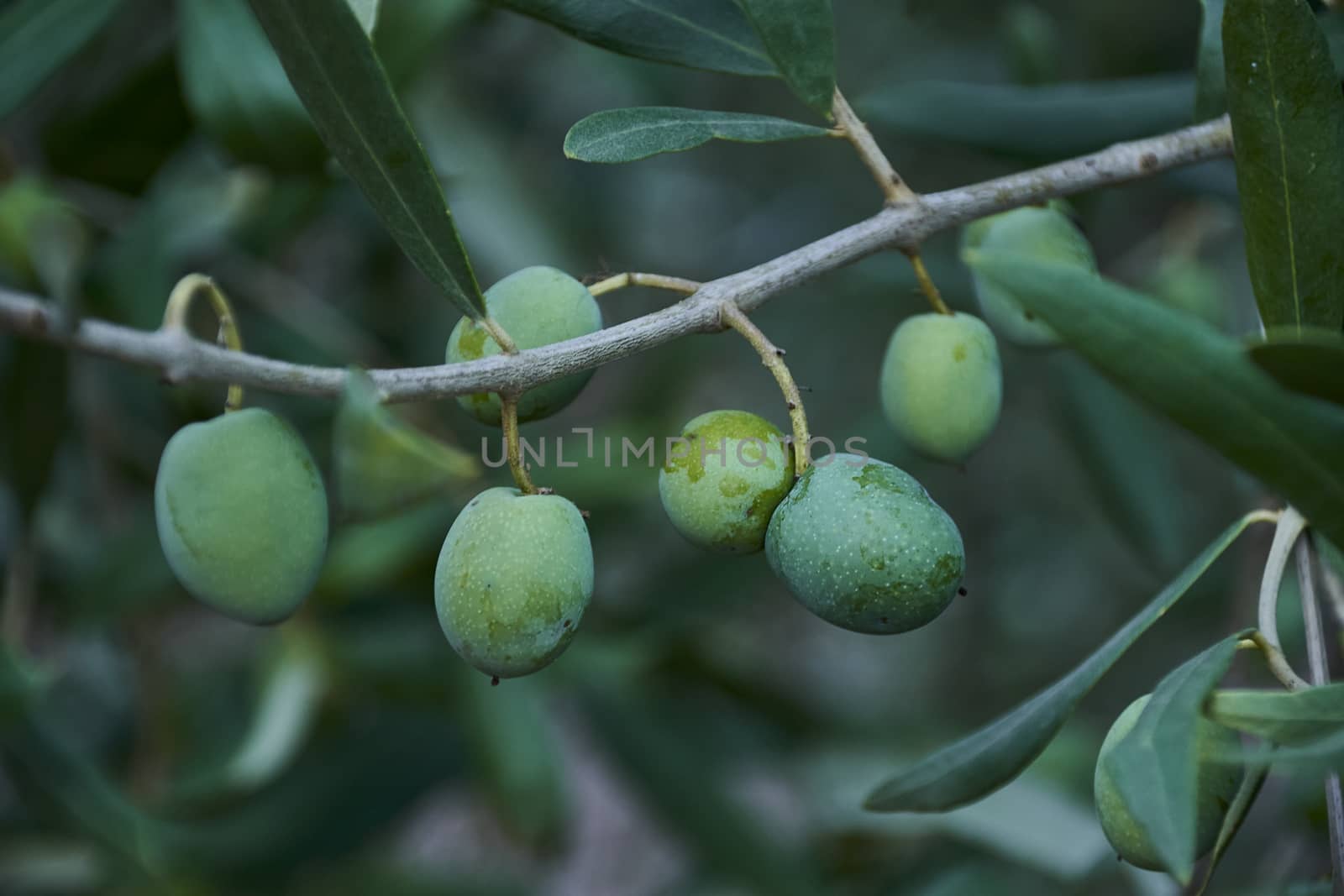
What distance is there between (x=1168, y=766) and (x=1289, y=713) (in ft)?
0.32

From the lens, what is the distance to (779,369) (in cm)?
75

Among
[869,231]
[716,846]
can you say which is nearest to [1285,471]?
[869,231]

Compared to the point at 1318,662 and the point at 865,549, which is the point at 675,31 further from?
the point at 1318,662

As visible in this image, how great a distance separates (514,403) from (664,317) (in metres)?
0.12

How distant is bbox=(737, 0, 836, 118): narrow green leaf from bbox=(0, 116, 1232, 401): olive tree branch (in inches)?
4.7

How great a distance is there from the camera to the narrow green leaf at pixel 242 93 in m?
1.26

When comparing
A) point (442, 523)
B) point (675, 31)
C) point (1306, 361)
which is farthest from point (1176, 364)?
point (442, 523)

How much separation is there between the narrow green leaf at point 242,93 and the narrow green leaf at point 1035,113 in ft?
2.23

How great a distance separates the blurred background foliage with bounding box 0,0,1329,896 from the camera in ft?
4.48

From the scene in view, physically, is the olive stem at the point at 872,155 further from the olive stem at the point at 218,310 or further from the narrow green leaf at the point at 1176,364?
the olive stem at the point at 218,310

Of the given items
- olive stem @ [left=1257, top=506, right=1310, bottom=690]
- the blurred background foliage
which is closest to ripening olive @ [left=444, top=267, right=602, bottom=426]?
the blurred background foliage

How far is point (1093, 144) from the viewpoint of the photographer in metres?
1.25

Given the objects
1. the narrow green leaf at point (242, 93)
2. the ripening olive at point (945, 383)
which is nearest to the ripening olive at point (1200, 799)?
the ripening olive at point (945, 383)

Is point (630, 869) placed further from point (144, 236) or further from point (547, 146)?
point (144, 236)
